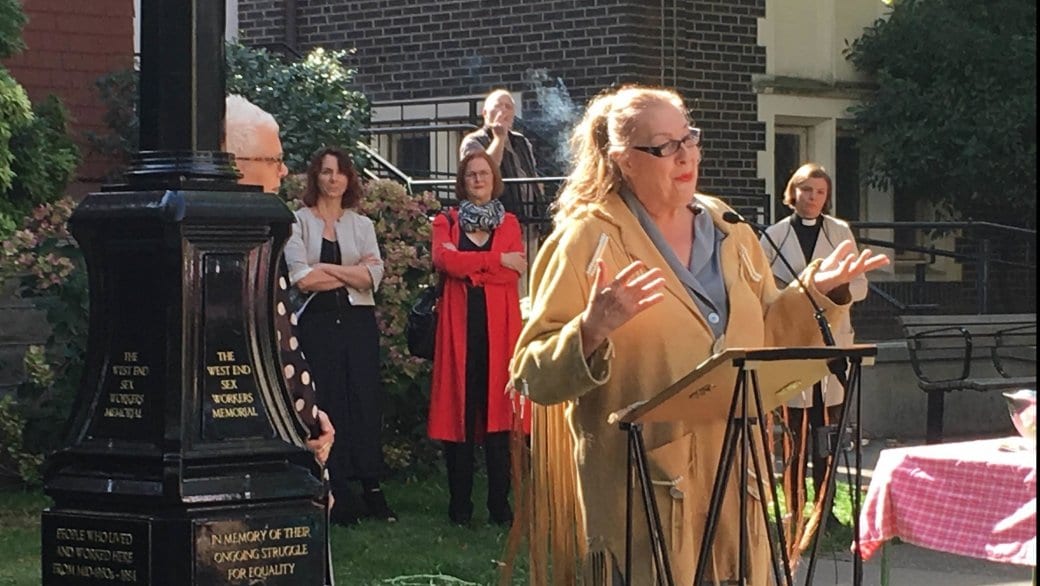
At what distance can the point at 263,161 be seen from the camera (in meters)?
4.70

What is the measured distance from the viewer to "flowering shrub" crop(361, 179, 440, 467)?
1105cm

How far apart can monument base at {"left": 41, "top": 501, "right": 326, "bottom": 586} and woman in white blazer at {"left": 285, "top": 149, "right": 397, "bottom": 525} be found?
523 cm

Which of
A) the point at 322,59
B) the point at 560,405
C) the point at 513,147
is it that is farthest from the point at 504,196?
the point at 560,405

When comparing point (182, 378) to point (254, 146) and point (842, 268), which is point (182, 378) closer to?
point (254, 146)

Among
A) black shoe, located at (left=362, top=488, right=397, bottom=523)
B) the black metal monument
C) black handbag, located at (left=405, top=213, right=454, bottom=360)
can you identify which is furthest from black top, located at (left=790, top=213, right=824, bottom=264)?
the black metal monument

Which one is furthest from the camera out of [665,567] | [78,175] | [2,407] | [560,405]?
[78,175]

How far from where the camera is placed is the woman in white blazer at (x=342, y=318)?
9547 millimetres

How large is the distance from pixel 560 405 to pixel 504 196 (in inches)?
300

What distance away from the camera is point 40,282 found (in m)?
10.4

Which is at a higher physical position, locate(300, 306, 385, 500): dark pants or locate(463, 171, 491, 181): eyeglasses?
locate(463, 171, 491, 181): eyeglasses

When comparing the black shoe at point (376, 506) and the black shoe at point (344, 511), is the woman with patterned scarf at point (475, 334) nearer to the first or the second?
the black shoe at point (376, 506)

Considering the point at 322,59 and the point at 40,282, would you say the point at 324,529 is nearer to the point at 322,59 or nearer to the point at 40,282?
the point at 40,282

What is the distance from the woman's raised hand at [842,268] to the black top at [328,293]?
16.6 ft

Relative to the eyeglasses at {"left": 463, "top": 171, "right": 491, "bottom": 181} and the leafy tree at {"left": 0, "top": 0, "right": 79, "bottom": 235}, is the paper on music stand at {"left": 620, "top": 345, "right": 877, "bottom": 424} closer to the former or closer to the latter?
the eyeglasses at {"left": 463, "top": 171, "right": 491, "bottom": 181}
